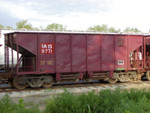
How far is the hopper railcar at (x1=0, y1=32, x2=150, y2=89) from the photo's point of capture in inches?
402

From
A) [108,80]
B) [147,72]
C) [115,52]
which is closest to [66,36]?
[115,52]

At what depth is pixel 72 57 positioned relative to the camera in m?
10.9

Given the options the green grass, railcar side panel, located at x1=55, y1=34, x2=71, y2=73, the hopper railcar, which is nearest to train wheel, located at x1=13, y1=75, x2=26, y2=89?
the hopper railcar

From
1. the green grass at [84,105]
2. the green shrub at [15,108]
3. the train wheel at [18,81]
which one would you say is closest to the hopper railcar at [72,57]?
the train wheel at [18,81]

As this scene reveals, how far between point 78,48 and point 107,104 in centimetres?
610

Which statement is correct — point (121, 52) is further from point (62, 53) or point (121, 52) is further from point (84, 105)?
point (84, 105)

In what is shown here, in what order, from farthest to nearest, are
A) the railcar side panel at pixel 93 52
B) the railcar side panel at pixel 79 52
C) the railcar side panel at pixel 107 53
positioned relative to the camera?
the railcar side panel at pixel 107 53 < the railcar side panel at pixel 93 52 < the railcar side panel at pixel 79 52

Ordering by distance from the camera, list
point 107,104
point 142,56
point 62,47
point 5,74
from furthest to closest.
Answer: point 142,56, point 62,47, point 5,74, point 107,104

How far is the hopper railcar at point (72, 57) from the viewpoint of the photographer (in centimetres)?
1020

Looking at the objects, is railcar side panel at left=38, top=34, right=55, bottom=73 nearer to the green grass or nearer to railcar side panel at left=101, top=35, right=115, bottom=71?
railcar side panel at left=101, top=35, right=115, bottom=71

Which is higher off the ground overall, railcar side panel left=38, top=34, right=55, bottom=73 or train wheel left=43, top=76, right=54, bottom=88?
railcar side panel left=38, top=34, right=55, bottom=73

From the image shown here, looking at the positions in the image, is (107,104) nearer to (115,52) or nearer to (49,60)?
(49,60)

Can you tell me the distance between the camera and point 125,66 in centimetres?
1201

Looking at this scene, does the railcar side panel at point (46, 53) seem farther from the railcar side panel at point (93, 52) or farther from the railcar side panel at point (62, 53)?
the railcar side panel at point (93, 52)
